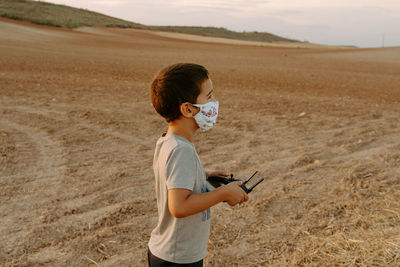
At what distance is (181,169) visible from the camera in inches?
66.6

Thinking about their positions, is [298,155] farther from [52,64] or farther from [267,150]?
[52,64]

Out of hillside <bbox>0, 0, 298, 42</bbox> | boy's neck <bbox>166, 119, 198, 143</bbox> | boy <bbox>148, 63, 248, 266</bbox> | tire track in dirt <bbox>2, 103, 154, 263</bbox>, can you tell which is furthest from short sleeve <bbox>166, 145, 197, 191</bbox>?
hillside <bbox>0, 0, 298, 42</bbox>

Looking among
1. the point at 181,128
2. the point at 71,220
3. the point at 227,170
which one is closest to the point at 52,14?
the point at 227,170

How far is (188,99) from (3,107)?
6.82 meters

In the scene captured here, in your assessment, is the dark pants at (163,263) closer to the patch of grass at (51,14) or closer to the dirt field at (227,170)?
the dirt field at (227,170)

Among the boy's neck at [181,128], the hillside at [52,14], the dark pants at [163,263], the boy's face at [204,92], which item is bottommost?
the dark pants at [163,263]

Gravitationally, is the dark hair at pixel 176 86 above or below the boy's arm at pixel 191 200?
above

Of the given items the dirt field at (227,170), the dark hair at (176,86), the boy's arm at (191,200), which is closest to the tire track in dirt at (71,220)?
the dirt field at (227,170)

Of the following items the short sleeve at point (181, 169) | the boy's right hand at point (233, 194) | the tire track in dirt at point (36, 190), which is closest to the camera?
the short sleeve at point (181, 169)

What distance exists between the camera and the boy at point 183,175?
5.61 feet

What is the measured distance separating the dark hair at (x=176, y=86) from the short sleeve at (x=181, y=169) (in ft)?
0.69

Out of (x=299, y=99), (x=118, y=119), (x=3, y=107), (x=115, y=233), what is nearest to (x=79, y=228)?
(x=115, y=233)

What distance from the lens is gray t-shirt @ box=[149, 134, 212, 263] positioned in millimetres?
1702

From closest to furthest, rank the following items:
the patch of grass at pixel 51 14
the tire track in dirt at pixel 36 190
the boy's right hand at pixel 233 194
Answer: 1. the boy's right hand at pixel 233 194
2. the tire track in dirt at pixel 36 190
3. the patch of grass at pixel 51 14
